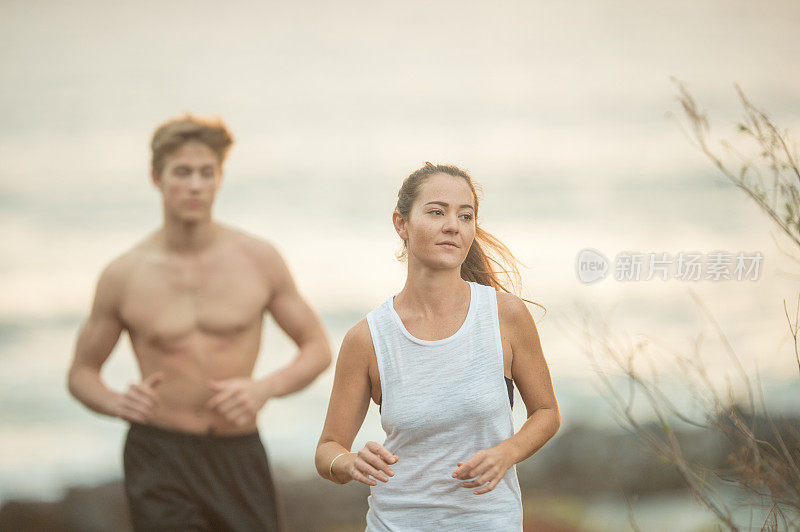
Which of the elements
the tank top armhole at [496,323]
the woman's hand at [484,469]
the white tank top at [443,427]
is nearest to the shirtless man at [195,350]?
the white tank top at [443,427]

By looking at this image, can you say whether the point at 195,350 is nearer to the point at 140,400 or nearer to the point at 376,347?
the point at 140,400

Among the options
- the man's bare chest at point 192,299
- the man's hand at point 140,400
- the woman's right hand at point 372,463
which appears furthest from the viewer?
the man's bare chest at point 192,299

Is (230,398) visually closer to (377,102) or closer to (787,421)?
(377,102)

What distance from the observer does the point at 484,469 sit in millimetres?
2324

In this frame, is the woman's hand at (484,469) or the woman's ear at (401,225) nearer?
the woman's hand at (484,469)

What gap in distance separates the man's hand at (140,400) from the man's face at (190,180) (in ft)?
1.74

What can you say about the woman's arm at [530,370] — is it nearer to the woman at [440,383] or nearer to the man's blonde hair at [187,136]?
the woman at [440,383]

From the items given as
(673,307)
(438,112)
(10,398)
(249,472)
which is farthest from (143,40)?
(673,307)

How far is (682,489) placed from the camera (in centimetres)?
401

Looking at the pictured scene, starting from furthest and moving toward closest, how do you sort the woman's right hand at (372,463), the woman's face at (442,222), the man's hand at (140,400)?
the man's hand at (140,400) → the woman's face at (442,222) → the woman's right hand at (372,463)

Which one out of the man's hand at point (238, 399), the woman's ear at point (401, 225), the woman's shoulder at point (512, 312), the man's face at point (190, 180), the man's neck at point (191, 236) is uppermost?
the man's face at point (190, 180)

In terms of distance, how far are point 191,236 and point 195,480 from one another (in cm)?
77

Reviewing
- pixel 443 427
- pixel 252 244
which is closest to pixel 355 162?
pixel 252 244

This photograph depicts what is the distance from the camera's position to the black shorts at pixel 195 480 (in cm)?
298
